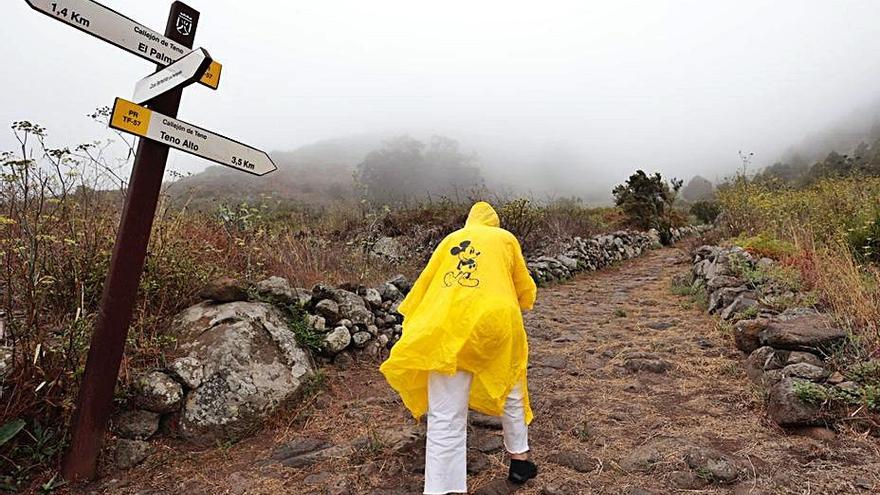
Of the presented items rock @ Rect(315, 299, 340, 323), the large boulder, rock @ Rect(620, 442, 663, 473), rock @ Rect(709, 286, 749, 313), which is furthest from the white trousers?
rock @ Rect(709, 286, 749, 313)

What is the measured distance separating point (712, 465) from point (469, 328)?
169cm

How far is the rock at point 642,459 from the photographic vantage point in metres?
2.91

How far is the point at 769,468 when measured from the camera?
9.08 feet

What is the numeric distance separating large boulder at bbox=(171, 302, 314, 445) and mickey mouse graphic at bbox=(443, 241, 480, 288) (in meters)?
1.79

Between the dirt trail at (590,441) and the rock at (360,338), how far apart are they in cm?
23

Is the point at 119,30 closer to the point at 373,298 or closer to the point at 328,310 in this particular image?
the point at 328,310

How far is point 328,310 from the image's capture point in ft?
14.9

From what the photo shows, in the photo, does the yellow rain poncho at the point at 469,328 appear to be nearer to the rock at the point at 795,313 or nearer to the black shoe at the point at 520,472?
the black shoe at the point at 520,472

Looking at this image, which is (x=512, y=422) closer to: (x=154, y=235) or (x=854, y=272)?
(x=154, y=235)

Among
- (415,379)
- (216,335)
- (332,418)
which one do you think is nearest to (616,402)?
(415,379)

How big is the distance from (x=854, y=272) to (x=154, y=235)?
646cm

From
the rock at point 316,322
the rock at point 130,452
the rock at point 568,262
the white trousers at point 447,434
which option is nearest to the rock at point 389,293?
the rock at point 316,322

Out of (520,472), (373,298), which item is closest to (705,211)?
(373,298)

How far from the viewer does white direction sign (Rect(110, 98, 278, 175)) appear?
256 cm
